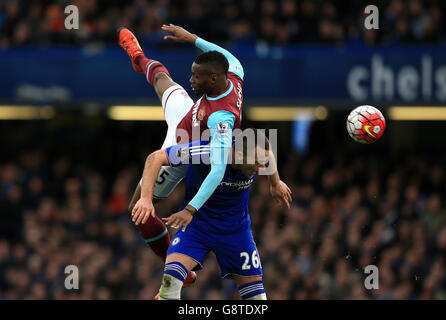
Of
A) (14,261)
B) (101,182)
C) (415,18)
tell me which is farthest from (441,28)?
(14,261)

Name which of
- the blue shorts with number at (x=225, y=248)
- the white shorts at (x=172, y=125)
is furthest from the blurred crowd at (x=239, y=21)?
the blue shorts with number at (x=225, y=248)

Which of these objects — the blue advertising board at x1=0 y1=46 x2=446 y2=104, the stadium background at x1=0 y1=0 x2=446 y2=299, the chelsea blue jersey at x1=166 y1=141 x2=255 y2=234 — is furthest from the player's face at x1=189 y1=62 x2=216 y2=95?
the blue advertising board at x1=0 y1=46 x2=446 y2=104

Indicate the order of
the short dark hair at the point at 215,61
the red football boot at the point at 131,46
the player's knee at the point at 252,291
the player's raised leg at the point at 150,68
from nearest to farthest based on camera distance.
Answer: the short dark hair at the point at 215,61 < the player's knee at the point at 252,291 < the player's raised leg at the point at 150,68 < the red football boot at the point at 131,46

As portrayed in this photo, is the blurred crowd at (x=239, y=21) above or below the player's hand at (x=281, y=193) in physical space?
above

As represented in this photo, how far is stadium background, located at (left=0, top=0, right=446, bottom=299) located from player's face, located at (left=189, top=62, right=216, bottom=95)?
7297 mm

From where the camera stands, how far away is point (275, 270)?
49.5ft

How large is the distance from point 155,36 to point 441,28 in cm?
589

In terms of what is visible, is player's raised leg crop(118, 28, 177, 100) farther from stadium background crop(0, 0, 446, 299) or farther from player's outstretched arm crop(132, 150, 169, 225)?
stadium background crop(0, 0, 446, 299)

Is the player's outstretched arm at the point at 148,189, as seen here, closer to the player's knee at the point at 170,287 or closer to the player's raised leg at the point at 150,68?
the player's knee at the point at 170,287

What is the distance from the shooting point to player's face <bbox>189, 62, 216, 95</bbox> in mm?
8578

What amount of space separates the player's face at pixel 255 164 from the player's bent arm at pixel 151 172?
75cm

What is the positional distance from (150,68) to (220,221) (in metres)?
2.05

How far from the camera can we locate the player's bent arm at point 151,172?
820 centimetres

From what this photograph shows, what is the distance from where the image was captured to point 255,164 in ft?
27.9
